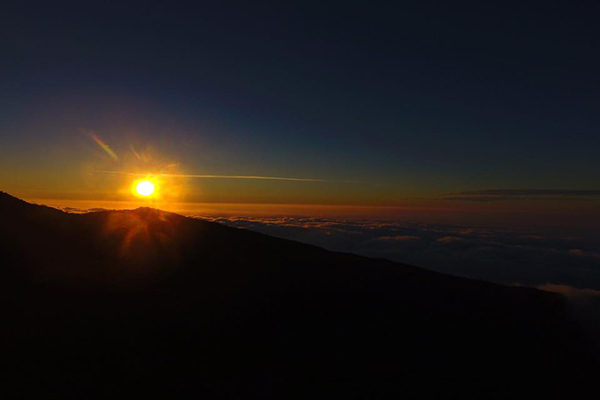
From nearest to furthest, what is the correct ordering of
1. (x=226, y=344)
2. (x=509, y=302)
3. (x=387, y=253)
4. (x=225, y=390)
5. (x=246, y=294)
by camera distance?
1. (x=225, y=390)
2. (x=226, y=344)
3. (x=246, y=294)
4. (x=509, y=302)
5. (x=387, y=253)

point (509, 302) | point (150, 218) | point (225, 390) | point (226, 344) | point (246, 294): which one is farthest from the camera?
point (150, 218)

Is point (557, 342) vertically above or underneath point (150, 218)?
underneath

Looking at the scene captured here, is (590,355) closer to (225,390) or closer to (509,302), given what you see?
(509,302)

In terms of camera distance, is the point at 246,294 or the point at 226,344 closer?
the point at 226,344

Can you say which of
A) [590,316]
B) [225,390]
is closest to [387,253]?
[590,316]

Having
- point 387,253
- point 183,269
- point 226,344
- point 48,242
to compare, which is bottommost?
point 387,253

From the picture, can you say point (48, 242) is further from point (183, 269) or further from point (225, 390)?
point (225, 390)

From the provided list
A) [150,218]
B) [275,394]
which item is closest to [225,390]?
[275,394]
